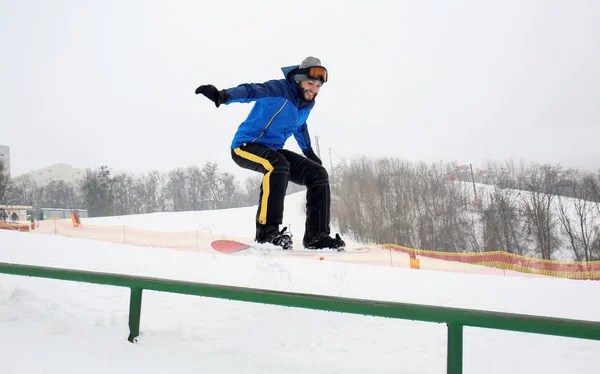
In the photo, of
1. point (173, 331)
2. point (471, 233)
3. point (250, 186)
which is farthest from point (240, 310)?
point (250, 186)

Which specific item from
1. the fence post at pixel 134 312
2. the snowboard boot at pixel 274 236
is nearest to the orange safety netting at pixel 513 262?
the snowboard boot at pixel 274 236

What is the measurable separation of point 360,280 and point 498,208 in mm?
29168

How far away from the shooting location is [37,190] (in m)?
72.2

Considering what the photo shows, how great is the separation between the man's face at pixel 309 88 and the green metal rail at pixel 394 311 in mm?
2306

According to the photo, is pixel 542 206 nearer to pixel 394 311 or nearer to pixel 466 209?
pixel 466 209

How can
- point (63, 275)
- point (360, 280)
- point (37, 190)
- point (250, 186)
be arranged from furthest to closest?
1. point (37, 190)
2. point (250, 186)
3. point (360, 280)
4. point (63, 275)

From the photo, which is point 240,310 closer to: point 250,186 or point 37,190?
point 250,186

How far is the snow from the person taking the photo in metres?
2.85

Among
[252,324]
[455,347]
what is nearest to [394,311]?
[455,347]

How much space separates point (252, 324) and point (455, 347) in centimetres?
374

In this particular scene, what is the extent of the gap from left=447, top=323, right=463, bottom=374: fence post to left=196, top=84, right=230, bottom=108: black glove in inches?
102

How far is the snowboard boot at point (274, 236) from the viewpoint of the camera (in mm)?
3906

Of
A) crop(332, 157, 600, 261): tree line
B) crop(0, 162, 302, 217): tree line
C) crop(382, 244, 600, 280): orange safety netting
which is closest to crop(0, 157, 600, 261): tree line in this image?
crop(332, 157, 600, 261): tree line

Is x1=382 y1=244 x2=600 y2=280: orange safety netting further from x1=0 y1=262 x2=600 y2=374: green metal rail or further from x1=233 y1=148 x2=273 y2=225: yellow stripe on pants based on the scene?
x1=0 y1=262 x2=600 y2=374: green metal rail
